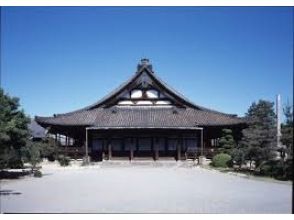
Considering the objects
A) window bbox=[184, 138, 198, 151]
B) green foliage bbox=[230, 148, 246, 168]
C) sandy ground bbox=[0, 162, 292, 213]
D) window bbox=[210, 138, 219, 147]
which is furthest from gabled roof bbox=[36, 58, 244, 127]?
sandy ground bbox=[0, 162, 292, 213]

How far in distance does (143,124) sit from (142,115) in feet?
5.73

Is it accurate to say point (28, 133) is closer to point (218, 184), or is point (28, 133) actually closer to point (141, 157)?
point (218, 184)

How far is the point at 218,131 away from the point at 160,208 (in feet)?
62.2

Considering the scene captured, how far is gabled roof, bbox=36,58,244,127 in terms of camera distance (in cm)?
2775

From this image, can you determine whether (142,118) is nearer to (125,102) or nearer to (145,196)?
(125,102)

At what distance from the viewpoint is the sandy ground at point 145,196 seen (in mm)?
10215

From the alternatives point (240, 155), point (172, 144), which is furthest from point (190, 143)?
point (240, 155)

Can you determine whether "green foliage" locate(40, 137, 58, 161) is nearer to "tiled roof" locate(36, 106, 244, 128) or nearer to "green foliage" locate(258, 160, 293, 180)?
"tiled roof" locate(36, 106, 244, 128)

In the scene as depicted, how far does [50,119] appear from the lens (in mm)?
28906

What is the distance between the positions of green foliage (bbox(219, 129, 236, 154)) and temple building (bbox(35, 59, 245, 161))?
64 centimetres

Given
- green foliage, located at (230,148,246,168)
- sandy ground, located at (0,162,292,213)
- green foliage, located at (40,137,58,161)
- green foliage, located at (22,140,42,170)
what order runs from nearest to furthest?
sandy ground, located at (0,162,292,213), green foliage, located at (22,140,42,170), green foliage, located at (230,148,246,168), green foliage, located at (40,137,58,161)

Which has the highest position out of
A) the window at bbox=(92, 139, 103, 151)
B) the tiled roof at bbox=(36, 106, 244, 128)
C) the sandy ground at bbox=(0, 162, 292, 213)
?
the tiled roof at bbox=(36, 106, 244, 128)

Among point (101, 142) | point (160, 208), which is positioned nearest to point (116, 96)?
point (101, 142)

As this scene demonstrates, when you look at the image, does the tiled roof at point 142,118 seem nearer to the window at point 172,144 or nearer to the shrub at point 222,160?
the window at point 172,144
